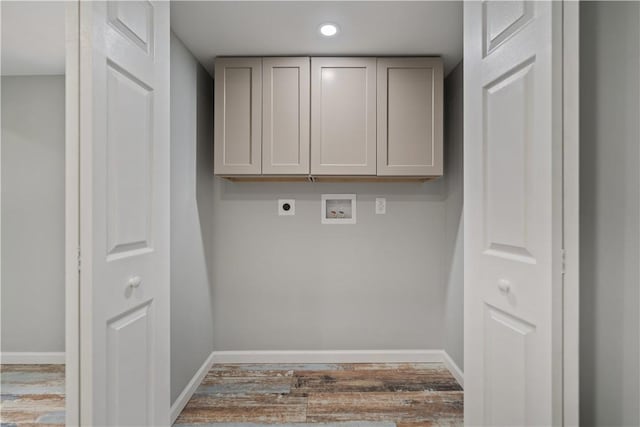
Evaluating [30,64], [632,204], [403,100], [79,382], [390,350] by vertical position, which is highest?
[403,100]

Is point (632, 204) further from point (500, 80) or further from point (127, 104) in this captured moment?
point (127, 104)

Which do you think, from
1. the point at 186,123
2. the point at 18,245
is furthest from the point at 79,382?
the point at 186,123

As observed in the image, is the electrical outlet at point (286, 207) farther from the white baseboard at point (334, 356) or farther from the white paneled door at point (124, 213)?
the white paneled door at point (124, 213)

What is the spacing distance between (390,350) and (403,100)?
2011 millimetres

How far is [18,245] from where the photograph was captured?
3.42 ft

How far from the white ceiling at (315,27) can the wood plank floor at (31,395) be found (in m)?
1.86

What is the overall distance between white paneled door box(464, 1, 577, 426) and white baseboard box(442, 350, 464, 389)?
4.31 feet

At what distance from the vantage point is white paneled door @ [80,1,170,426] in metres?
1.10

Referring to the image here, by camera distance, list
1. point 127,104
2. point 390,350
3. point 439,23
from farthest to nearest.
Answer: point 390,350
point 439,23
point 127,104

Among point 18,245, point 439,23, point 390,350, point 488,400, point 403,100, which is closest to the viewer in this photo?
point 18,245

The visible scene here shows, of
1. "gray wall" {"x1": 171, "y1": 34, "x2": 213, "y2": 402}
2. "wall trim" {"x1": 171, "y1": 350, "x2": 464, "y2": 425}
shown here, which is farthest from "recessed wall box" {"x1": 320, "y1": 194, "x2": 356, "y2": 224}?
"wall trim" {"x1": 171, "y1": 350, "x2": 464, "y2": 425}

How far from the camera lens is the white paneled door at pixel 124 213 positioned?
3.61ft

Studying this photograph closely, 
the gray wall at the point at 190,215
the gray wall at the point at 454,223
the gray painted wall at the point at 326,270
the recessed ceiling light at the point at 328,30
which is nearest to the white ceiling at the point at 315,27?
the recessed ceiling light at the point at 328,30

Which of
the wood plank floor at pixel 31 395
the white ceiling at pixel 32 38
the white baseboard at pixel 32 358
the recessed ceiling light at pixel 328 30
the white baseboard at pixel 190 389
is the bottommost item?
the white baseboard at pixel 190 389
